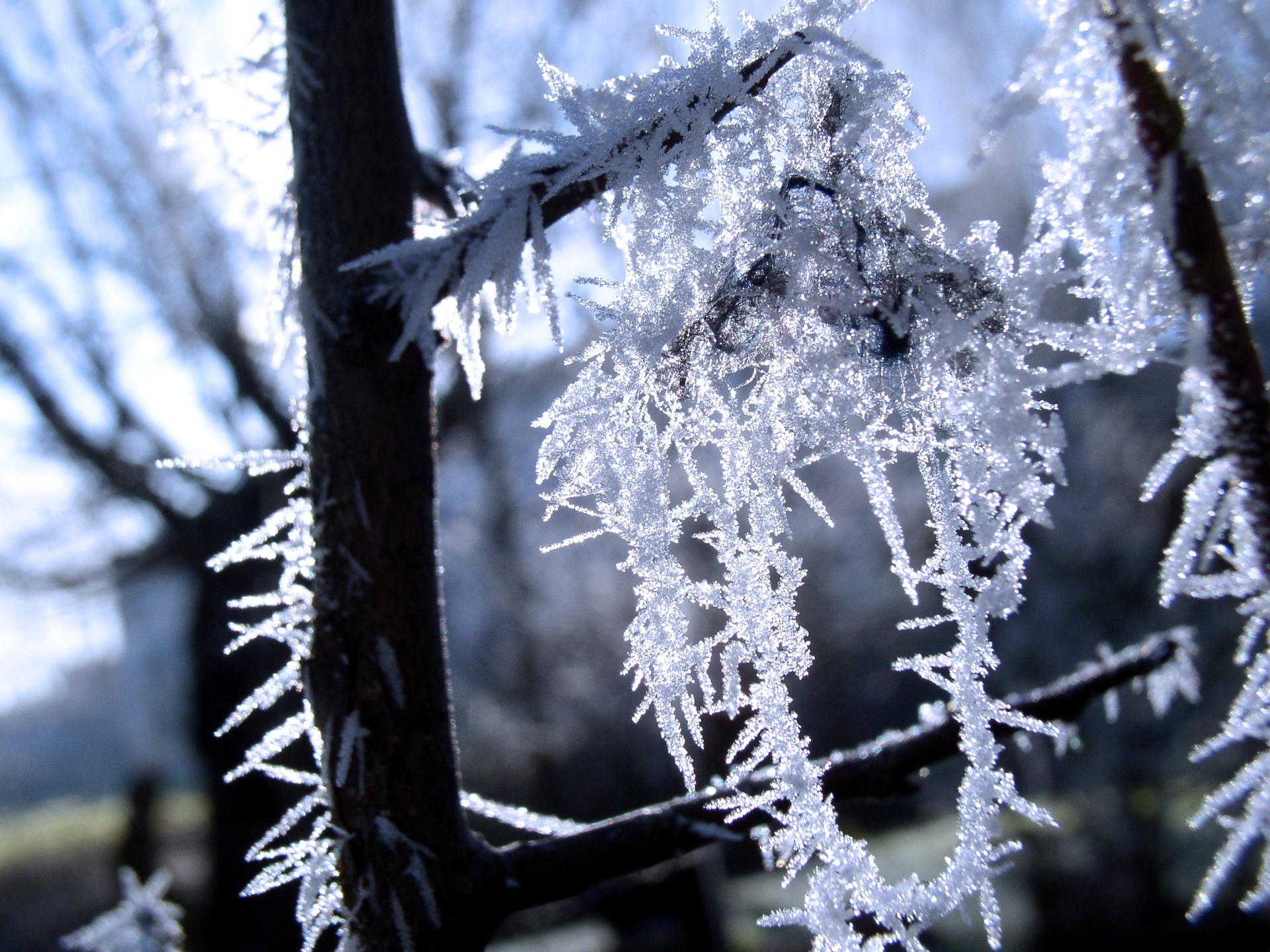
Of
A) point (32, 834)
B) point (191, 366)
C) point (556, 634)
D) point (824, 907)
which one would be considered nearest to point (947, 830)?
point (556, 634)

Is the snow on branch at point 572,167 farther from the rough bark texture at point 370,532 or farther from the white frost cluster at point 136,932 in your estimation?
the white frost cluster at point 136,932

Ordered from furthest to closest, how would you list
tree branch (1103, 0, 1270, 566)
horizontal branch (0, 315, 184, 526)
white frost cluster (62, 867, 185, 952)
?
horizontal branch (0, 315, 184, 526) < white frost cluster (62, 867, 185, 952) < tree branch (1103, 0, 1270, 566)

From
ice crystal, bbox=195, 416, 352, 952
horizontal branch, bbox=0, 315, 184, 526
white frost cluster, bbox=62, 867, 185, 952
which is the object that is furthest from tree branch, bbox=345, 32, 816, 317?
horizontal branch, bbox=0, 315, 184, 526

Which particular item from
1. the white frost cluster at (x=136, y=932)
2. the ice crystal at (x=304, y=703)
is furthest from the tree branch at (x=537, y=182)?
the white frost cluster at (x=136, y=932)

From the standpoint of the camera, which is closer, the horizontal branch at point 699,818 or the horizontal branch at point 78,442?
the horizontal branch at point 699,818

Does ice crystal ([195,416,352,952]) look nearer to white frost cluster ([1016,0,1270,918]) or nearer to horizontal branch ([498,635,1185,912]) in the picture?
horizontal branch ([498,635,1185,912])

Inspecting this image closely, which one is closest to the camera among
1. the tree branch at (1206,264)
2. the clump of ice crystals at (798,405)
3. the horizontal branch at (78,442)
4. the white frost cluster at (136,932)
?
the tree branch at (1206,264)

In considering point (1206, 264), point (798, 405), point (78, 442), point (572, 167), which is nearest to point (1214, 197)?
point (1206, 264)
